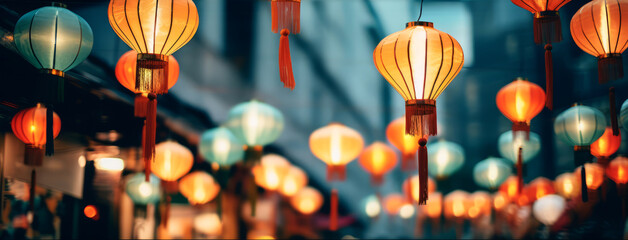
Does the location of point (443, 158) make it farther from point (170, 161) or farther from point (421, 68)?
point (421, 68)

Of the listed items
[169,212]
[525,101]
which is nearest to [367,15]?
[525,101]

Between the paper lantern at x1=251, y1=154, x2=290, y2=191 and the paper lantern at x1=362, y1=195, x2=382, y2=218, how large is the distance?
0.92m

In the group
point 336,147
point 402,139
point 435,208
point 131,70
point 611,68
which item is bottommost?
point 435,208

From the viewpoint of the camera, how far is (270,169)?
6.23 meters

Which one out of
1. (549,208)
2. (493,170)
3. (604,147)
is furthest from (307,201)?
(604,147)

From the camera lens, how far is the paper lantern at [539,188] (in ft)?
20.8

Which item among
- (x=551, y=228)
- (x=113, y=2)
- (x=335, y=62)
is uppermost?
(x=335, y=62)

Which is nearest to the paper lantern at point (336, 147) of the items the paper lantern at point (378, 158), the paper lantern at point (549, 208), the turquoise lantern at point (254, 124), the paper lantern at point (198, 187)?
the turquoise lantern at point (254, 124)

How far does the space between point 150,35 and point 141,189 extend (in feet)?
13.0

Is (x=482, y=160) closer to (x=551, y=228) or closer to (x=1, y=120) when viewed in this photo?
(x=551, y=228)

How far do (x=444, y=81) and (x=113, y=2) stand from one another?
1400 millimetres

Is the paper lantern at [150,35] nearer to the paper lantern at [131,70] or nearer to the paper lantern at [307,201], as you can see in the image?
the paper lantern at [131,70]

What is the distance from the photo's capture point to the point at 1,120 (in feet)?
14.9

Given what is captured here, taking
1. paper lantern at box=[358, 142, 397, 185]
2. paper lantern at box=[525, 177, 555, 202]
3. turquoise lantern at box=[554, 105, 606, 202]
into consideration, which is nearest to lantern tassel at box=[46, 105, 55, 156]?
turquoise lantern at box=[554, 105, 606, 202]
